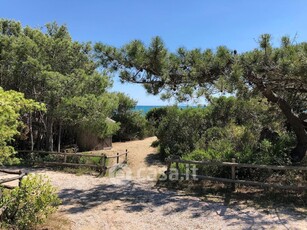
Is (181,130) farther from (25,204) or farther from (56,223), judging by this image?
(25,204)

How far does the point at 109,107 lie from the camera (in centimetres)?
1505

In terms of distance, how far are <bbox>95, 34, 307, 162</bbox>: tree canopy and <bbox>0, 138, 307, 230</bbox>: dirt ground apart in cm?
297

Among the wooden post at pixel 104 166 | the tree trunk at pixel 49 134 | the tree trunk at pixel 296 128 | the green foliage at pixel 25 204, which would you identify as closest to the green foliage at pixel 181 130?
the wooden post at pixel 104 166

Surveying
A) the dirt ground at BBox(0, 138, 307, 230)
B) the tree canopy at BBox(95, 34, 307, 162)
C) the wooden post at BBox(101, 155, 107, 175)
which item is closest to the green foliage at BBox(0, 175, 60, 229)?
the dirt ground at BBox(0, 138, 307, 230)

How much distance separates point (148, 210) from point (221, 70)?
4.10 meters

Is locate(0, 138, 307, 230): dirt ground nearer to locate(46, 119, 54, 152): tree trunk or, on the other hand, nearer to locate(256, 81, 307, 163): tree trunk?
locate(256, 81, 307, 163): tree trunk

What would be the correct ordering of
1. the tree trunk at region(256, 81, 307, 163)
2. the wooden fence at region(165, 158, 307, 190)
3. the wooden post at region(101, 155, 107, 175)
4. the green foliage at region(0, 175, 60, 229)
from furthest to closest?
the wooden post at region(101, 155, 107, 175) → the tree trunk at region(256, 81, 307, 163) → the wooden fence at region(165, 158, 307, 190) → the green foliage at region(0, 175, 60, 229)

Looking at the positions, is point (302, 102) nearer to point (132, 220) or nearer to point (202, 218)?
point (202, 218)

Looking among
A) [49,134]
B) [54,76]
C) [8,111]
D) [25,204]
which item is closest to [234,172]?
[25,204]

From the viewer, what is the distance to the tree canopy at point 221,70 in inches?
286

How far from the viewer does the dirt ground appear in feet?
21.6

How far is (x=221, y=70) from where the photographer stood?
27.2 ft

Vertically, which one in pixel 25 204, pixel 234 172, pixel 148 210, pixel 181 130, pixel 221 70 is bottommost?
pixel 148 210

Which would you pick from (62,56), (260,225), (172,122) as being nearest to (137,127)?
(172,122)
